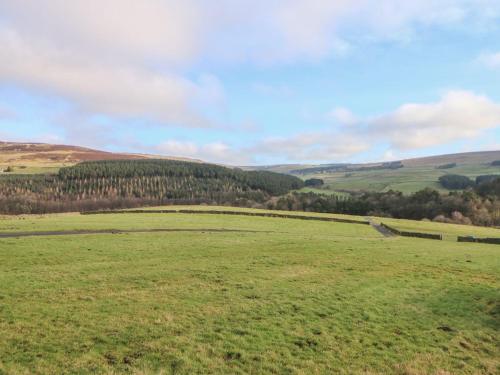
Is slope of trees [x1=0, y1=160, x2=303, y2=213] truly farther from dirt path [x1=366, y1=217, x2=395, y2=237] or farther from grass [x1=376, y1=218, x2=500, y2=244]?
grass [x1=376, y1=218, x2=500, y2=244]

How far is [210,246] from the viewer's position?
3528cm

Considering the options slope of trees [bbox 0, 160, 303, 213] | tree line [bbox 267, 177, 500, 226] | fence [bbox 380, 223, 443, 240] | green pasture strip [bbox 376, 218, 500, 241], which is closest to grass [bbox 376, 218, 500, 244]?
green pasture strip [bbox 376, 218, 500, 241]

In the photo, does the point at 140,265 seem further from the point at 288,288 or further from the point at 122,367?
the point at 122,367

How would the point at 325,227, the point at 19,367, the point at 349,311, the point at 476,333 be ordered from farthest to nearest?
1. the point at 325,227
2. the point at 349,311
3. the point at 476,333
4. the point at 19,367

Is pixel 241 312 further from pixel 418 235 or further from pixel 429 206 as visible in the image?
pixel 429 206

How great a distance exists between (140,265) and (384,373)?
19240mm

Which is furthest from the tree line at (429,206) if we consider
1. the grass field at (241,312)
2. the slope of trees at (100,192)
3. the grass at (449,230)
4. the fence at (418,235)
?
the grass field at (241,312)

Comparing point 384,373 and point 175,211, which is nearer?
point 384,373

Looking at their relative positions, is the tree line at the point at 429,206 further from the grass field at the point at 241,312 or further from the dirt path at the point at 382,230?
the grass field at the point at 241,312

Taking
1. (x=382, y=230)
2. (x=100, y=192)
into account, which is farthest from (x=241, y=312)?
(x=100, y=192)

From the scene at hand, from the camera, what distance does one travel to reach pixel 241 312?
56.1 ft

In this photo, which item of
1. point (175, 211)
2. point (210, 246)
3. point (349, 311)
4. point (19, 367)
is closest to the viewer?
point (19, 367)

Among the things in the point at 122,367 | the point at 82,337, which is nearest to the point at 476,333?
the point at 122,367

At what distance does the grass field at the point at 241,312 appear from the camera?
A: 1257 cm
